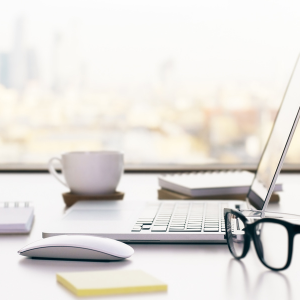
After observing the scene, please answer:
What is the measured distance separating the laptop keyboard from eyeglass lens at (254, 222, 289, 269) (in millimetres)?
127

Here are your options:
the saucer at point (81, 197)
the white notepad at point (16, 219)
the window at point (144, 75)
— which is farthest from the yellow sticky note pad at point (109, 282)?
the window at point (144, 75)

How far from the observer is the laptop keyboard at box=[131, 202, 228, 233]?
0.68 meters

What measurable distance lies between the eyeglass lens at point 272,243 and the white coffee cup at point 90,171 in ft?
1.80

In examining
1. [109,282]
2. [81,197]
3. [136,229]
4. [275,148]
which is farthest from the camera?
[81,197]

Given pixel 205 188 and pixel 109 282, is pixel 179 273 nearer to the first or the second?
pixel 109 282

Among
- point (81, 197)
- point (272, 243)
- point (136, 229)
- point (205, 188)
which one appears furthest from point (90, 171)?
point (272, 243)

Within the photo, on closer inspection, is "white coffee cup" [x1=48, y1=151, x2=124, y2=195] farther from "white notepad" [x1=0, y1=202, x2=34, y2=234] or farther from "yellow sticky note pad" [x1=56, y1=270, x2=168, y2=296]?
"yellow sticky note pad" [x1=56, y1=270, x2=168, y2=296]

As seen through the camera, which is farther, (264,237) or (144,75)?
(144,75)

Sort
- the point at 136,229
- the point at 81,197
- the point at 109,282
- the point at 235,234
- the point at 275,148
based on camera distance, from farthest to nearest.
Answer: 1. the point at 81,197
2. the point at 275,148
3. the point at 136,229
4. the point at 235,234
5. the point at 109,282

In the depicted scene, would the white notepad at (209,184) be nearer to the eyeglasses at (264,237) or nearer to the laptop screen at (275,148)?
the laptop screen at (275,148)

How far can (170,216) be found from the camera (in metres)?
0.77

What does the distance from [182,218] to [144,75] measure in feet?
7.25

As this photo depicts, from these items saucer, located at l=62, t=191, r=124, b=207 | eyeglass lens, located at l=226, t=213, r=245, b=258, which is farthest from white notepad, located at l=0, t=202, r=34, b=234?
eyeglass lens, located at l=226, t=213, r=245, b=258

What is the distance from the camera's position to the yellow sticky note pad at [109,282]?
44cm
